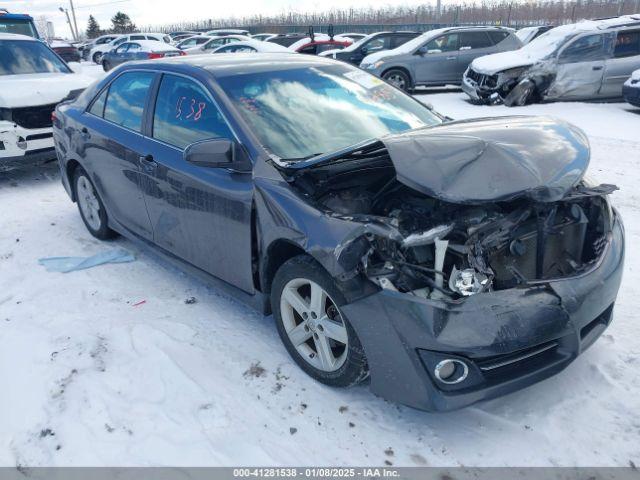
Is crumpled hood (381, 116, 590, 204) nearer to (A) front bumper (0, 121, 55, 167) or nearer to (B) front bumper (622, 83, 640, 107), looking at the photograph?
(A) front bumper (0, 121, 55, 167)

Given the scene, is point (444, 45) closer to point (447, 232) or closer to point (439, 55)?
point (439, 55)

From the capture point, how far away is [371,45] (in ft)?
51.2

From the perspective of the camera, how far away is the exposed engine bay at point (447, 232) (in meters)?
2.41

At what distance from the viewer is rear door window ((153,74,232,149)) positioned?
331cm

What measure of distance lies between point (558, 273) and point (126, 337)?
270cm

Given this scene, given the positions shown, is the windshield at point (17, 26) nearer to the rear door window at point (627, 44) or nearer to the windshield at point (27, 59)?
the windshield at point (27, 59)

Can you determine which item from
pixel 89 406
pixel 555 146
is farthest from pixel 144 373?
pixel 555 146

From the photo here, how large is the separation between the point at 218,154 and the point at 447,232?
4.53ft

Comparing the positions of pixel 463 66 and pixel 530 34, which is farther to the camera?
pixel 530 34

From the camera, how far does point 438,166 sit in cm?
263

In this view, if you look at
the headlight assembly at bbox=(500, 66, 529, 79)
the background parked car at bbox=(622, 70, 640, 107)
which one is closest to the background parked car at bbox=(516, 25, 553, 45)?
the headlight assembly at bbox=(500, 66, 529, 79)

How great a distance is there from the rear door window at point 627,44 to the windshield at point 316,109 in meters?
9.02

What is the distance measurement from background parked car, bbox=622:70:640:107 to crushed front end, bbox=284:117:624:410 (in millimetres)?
7851

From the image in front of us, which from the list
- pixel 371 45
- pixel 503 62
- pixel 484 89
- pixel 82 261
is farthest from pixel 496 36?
pixel 82 261
